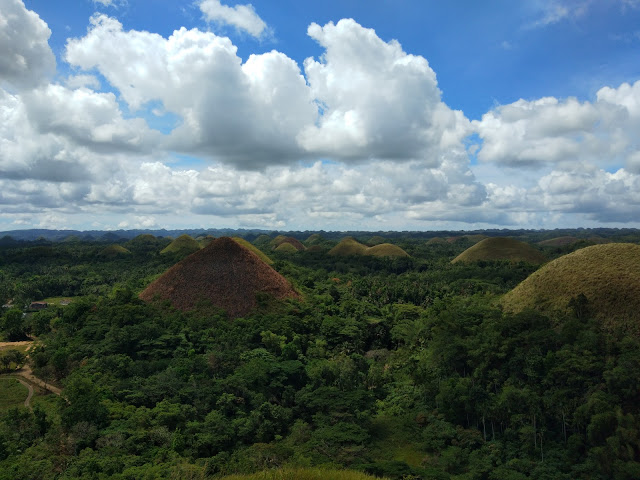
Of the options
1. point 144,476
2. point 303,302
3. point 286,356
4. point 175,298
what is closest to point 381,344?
point 303,302

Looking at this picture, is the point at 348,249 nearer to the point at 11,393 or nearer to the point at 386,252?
the point at 386,252

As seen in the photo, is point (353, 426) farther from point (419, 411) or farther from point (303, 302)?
point (303, 302)

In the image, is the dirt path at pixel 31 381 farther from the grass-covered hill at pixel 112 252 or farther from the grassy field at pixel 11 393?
the grass-covered hill at pixel 112 252

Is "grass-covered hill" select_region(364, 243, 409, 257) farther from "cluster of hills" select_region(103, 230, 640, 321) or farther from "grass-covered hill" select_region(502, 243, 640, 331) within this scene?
"grass-covered hill" select_region(502, 243, 640, 331)

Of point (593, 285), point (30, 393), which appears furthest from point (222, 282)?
point (593, 285)

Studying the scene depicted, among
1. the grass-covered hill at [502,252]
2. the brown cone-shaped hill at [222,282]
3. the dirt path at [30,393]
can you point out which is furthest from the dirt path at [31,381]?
the grass-covered hill at [502,252]

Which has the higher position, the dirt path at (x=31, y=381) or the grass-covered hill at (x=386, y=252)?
the grass-covered hill at (x=386, y=252)

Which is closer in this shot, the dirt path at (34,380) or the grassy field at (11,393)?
the grassy field at (11,393)
